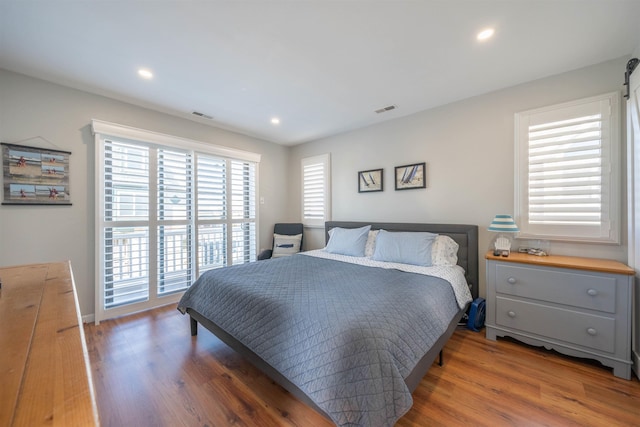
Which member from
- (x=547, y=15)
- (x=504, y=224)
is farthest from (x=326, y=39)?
(x=504, y=224)

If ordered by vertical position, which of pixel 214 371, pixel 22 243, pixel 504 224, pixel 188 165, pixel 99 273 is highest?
pixel 188 165

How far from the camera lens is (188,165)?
3.47 m

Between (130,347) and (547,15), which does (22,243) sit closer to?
(130,347)

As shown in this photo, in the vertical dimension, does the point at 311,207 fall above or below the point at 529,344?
above

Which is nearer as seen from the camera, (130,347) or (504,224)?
(130,347)

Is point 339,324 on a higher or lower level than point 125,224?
lower

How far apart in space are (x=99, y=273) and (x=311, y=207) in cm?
301

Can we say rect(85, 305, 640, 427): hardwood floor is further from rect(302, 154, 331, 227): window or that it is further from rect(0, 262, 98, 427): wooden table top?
rect(302, 154, 331, 227): window

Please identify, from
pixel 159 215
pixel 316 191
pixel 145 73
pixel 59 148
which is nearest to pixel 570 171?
Answer: pixel 316 191

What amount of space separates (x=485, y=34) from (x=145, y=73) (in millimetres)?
2972

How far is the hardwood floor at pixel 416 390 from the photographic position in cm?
151

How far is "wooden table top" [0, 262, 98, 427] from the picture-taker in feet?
1.45

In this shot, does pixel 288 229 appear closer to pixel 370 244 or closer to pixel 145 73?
pixel 370 244

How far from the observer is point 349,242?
10.8ft
